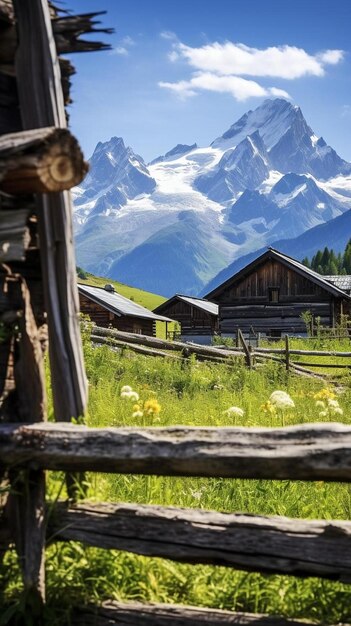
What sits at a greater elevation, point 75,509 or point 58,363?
point 58,363

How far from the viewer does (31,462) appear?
336 centimetres

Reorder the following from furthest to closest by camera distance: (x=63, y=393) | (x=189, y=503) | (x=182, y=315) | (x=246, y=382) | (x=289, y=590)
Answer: (x=182, y=315) < (x=246, y=382) < (x=189, y=503) < (x=63, y=393) < (x=289, y=590)

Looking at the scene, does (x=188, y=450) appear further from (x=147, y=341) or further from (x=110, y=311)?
(x=110, y=311)

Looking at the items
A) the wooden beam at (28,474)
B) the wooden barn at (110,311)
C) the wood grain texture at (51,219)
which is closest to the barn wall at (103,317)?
the wooden barn at (110,311)

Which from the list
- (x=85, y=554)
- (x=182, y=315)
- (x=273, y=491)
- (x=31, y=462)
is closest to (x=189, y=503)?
(x=273, y=491)

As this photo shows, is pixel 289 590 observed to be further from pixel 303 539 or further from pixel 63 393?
pixel 63 393

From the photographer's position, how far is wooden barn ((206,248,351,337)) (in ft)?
121

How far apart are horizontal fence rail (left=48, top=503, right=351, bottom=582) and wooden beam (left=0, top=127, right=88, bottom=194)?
169 cm

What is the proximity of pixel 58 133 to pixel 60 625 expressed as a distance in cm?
246

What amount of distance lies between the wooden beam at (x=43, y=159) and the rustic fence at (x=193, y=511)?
49.1 inches

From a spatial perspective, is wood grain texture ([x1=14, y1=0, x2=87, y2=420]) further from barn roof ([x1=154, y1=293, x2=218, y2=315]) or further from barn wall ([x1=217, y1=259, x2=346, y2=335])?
barn roof ([x1=154, y1=293, x2=218, y2=315])

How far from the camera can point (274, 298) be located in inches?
A: 1502

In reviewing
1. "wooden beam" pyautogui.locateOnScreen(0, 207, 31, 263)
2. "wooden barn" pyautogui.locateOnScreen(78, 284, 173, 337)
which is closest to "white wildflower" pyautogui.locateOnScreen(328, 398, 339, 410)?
"wooden beam" pyautogui.locateOnScreen(0, 207, 31, 263)

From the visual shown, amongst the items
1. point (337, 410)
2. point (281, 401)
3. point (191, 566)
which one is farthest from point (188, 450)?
point (337, 410)
